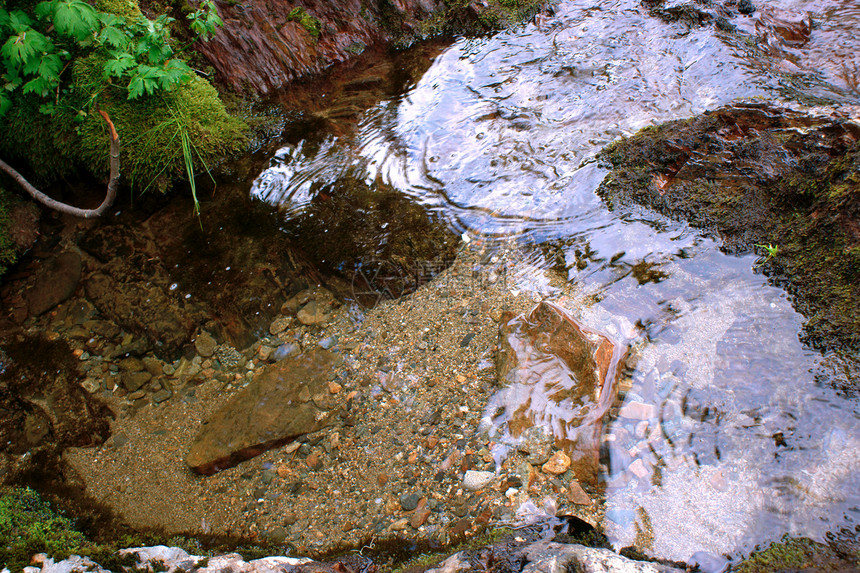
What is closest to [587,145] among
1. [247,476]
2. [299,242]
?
[299,242]

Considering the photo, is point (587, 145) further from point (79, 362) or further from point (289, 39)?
point (79, 362)

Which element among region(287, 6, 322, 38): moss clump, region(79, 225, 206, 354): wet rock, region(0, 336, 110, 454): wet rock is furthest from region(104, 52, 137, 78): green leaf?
region(287, 6, 322, 38): moss clump

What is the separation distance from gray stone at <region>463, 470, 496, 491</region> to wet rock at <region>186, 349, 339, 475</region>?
996 millimetres

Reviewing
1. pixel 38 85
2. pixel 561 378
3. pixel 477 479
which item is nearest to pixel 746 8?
pixel 561 378

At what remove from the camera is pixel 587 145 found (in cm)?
418

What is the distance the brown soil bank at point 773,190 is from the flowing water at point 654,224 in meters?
0.15

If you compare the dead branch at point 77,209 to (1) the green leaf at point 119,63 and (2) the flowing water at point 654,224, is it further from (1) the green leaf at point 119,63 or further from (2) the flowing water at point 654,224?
(2) the flowing water at point 654,224

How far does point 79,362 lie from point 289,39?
4.47m

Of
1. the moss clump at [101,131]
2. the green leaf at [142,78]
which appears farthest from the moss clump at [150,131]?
the green leaf at [142,78]

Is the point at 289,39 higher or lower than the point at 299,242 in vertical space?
higher

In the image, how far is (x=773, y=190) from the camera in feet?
10.4

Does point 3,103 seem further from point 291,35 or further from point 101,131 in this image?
point 291,35

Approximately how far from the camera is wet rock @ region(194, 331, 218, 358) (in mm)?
3453

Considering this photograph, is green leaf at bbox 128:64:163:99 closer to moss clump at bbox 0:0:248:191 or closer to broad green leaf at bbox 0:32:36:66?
moss clump at bbox 0:0:248:191
